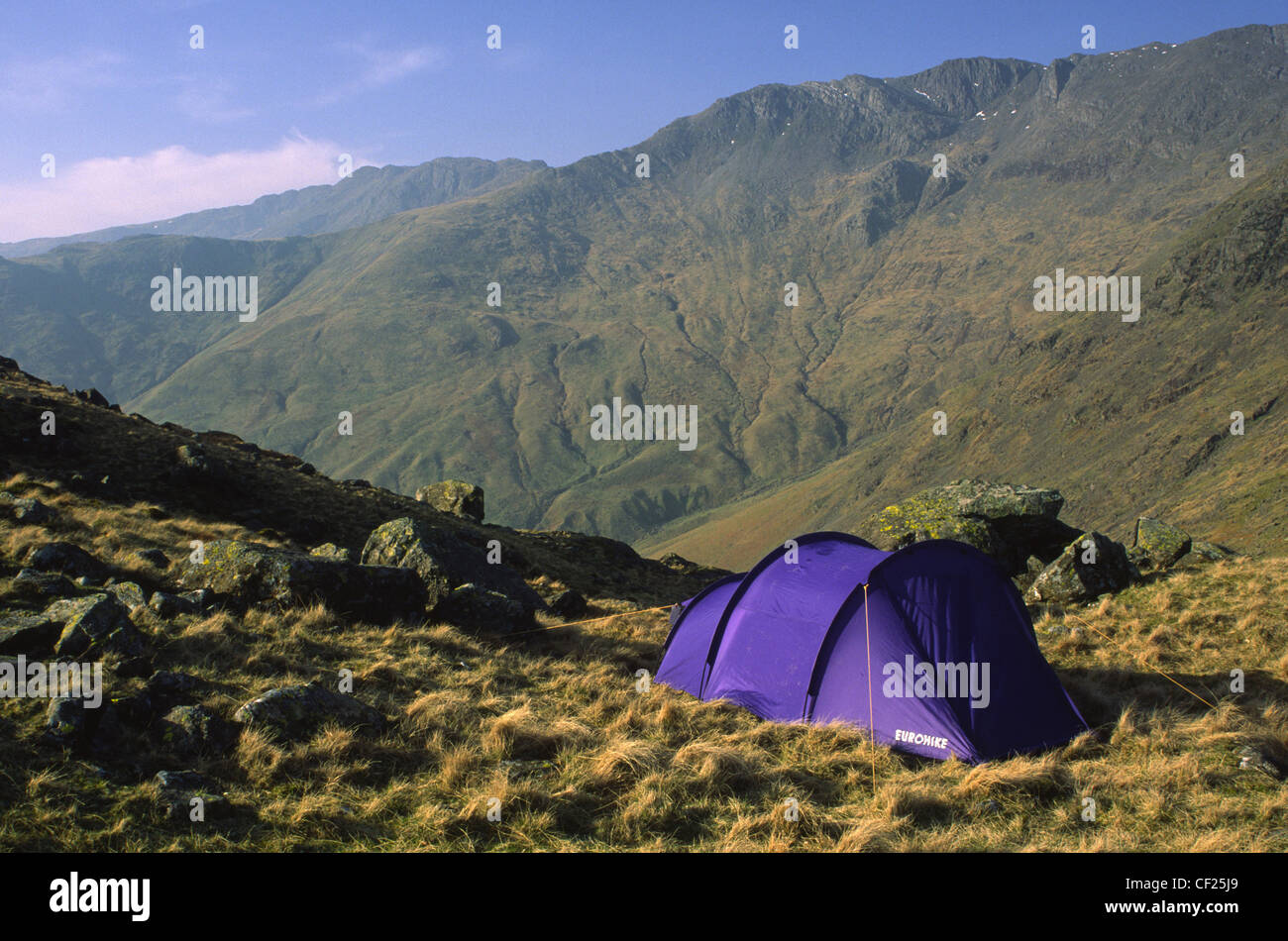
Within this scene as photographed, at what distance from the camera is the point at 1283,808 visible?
8.50m

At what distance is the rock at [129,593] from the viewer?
11.5 meters

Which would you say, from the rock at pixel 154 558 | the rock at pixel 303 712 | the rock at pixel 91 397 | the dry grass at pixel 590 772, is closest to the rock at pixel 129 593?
the dry grass at pixel 590 772

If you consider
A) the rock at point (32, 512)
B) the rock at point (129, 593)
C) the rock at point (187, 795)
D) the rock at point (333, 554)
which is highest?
the rock at point (32, 512)

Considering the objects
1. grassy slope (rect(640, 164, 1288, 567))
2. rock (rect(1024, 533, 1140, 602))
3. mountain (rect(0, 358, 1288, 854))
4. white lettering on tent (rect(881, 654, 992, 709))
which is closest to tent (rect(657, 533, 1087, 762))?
white lettering on tent (rect(881, 654, 992, 709))

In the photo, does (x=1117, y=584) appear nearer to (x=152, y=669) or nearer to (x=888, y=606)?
(x=888, y=606)

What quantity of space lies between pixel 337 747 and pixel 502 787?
6.46ft

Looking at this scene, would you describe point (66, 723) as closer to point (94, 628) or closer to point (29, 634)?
point (94, 628)

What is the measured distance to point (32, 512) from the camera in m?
15.8

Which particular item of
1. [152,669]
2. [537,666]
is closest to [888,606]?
[537,666]

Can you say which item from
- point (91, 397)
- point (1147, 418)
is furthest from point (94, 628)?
point (1147, 418)

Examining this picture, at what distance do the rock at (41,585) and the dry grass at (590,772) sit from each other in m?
0.27

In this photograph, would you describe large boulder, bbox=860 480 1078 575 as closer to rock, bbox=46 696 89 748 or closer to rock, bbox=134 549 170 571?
rock, bbox=134 549 170 571

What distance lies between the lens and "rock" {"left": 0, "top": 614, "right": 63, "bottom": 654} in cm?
936

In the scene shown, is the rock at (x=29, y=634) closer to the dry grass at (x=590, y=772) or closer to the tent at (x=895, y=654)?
the dry grass at (x=590, y=772)
